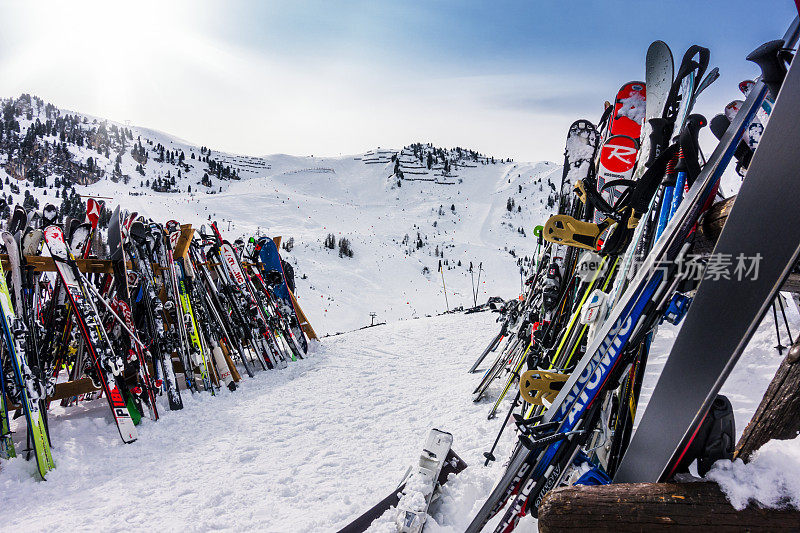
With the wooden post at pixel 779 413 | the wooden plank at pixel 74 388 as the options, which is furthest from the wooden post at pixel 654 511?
the wooden plank at pixel 74 388

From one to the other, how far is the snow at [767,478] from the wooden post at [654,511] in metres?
0.02

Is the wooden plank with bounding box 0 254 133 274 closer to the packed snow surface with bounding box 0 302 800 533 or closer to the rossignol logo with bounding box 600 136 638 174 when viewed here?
the packed snow surface with bounding box 0 302 800 533

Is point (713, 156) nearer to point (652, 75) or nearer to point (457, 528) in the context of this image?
point (652, 75)

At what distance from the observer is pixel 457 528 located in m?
2.42

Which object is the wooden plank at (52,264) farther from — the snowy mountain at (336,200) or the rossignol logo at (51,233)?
the snowy mountain at (336,200)

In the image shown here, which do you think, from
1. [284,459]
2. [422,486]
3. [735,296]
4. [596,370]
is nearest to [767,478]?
[735,296]

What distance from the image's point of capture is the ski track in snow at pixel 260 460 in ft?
8.94

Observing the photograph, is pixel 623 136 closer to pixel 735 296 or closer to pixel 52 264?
pixel 735 296

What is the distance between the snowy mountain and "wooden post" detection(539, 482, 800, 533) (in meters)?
16.3

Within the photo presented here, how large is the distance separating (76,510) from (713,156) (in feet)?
13.8

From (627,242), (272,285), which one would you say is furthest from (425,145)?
(627,242)

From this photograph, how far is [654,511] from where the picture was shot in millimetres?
1084

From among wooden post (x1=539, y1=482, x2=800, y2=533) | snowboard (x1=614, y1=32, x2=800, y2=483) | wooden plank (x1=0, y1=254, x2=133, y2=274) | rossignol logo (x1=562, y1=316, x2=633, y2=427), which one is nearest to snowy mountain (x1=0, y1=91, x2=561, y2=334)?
wooden plank (x1=0, y1=254, x2=133, y2=274)

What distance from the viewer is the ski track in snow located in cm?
272
